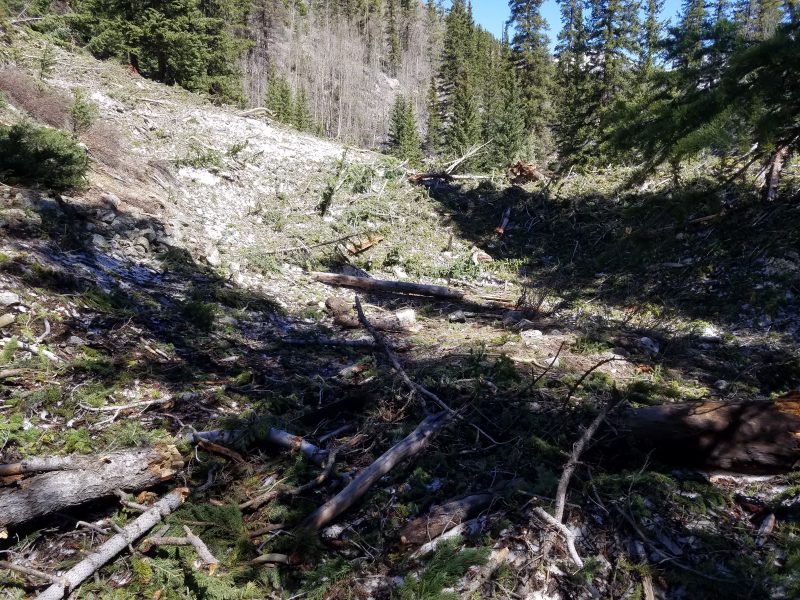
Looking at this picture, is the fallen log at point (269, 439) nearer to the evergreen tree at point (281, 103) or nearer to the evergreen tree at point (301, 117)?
the evergreen tree at point (281, 103)

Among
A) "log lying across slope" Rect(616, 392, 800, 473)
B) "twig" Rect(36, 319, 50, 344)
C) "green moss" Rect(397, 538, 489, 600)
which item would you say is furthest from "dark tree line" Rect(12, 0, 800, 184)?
"twig" Rect(36, 319, 50, 344)

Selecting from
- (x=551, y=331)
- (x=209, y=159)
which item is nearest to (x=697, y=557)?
(x=551, y=331)

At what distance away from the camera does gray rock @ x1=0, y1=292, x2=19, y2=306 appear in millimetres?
4622

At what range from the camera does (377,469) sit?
340cm

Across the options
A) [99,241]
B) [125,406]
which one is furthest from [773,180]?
[99,241]

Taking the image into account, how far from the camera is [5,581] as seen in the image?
255 centimetres

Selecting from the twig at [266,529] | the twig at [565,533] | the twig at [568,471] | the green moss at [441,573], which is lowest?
the twig at [266,529]

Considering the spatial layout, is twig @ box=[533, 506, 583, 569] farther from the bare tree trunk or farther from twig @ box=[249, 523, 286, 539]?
the bare tree trunk

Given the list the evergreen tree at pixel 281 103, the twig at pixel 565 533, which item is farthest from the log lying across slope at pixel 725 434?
the evergreen tree at pixel 281 103

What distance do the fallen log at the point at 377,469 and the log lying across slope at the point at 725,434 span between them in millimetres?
1357

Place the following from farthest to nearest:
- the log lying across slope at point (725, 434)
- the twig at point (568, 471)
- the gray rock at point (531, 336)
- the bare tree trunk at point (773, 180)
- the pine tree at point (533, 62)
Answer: the pine tree at point (533, 62), the bare tree trunk at point (773, 180), the gray rock at point (531, 336), the log lying across slope at point (725, 434), the twig at point (568, 471)

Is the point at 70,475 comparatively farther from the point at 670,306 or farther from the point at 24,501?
the point at 670,306

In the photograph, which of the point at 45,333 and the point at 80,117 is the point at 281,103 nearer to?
the point at 80,117

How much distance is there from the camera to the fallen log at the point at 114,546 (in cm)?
255
